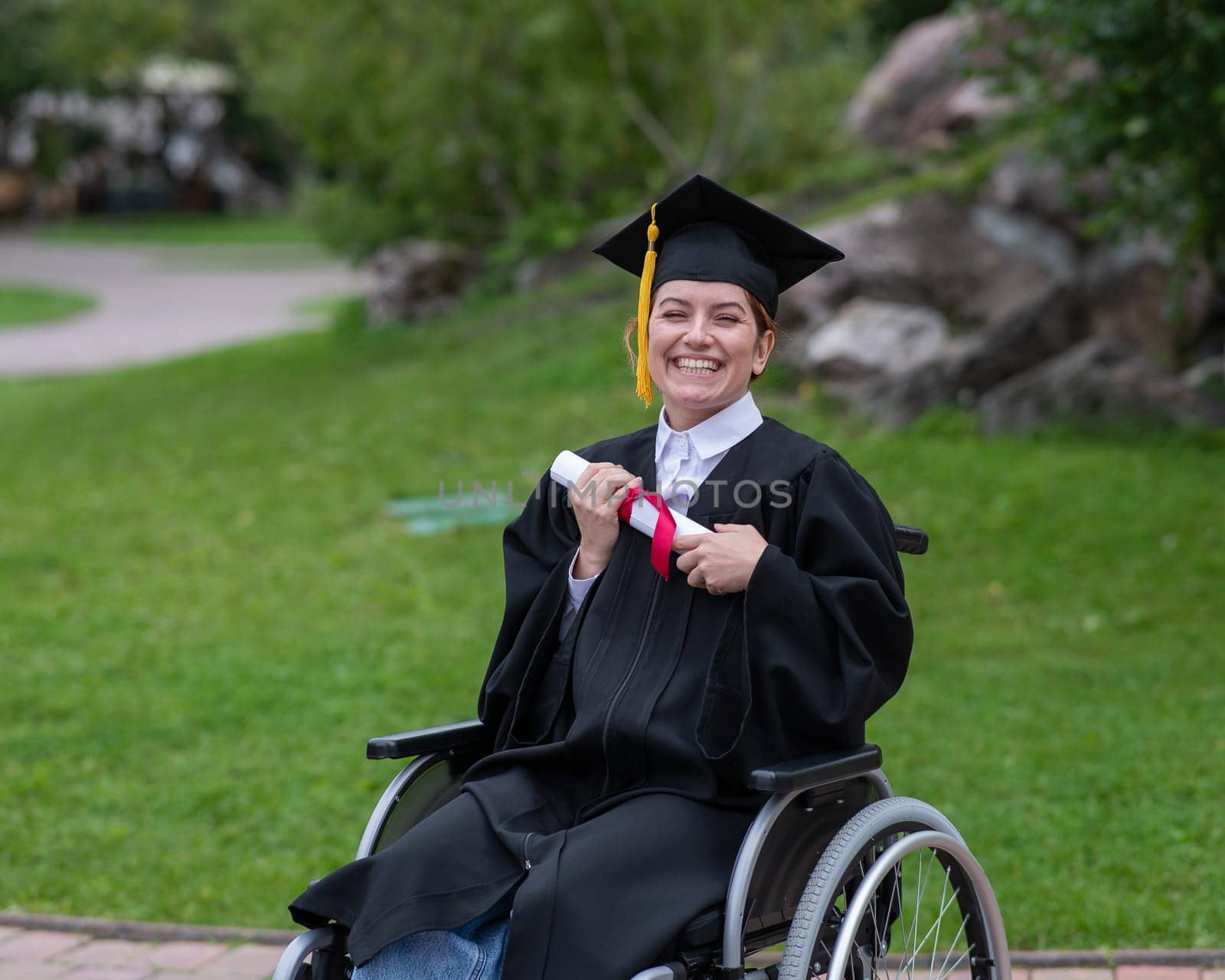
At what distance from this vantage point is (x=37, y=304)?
2209 cm

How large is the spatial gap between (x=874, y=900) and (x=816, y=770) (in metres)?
0.41

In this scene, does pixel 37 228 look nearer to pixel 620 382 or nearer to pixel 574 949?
pixel 620 382

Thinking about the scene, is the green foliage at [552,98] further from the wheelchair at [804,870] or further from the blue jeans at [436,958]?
the blue jeans at [436,958]

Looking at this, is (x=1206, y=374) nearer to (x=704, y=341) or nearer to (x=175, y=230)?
(x=704, y=341)

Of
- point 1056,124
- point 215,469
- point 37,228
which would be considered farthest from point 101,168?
point 1056,124

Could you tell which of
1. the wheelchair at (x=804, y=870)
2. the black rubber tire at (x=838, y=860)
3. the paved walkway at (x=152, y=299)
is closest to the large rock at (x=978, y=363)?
the wheelchair at (x=804, y=870)

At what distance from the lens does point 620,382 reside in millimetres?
10016

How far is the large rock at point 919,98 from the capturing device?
41.4ft

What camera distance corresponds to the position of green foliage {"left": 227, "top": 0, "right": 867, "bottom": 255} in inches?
481

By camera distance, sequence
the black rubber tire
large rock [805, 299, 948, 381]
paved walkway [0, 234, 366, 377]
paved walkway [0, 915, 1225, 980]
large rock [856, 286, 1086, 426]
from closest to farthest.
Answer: the black rubber tire
paved walkway [0, 915, 1225, 980]
large rock [856, 286, 1086, 426]
large rock [805, 299, 948, 381]
paved walkway [0, 234, 366, 377]

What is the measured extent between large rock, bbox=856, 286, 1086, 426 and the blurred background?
3 centimetres

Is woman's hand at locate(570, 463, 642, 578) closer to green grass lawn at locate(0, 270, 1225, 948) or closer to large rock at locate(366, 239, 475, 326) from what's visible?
green grass lawn at locate(0, 270, 1225, 948)

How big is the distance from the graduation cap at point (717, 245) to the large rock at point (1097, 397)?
243 inches

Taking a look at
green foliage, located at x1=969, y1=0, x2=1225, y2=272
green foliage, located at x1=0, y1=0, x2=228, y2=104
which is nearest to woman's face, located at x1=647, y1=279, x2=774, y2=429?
green foliage, located at x1=969, y1=0, x2=1225, y2=272
